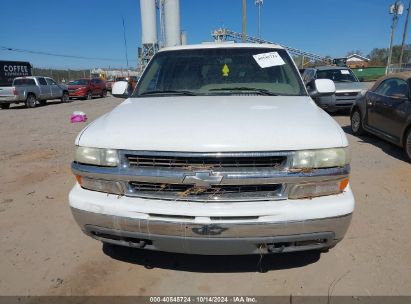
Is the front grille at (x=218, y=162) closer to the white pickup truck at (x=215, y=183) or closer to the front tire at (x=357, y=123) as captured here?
the white pickup truck at (x=215, y=183)

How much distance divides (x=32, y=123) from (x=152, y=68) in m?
10.5

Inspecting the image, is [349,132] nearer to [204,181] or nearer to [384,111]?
[384,111]

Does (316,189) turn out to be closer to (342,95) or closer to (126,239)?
(126,239)

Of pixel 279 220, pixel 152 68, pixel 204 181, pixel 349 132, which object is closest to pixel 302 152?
pixel 279 220

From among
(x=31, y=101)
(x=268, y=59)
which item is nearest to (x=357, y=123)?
(x=268, y=59)

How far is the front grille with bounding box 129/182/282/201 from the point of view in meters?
2.47

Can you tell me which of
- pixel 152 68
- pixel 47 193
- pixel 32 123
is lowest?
pixel 32 123

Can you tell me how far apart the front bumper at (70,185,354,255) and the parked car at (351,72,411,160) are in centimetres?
480

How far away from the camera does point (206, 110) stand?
9.83 ft

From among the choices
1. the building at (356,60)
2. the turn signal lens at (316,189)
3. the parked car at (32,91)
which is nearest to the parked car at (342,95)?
the turn signal lens at (316,189)

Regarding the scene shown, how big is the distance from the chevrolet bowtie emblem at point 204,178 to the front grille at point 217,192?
4 centimetres

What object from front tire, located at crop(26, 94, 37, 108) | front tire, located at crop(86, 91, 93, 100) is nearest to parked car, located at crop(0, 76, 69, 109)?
front tire, located at crop(26, 94, 37, 108)

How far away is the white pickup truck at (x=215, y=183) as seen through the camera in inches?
95.4

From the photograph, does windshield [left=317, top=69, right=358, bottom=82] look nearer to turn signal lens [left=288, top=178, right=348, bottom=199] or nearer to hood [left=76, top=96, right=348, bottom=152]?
hood [left=76, top=96, right=348, bottom=152]
